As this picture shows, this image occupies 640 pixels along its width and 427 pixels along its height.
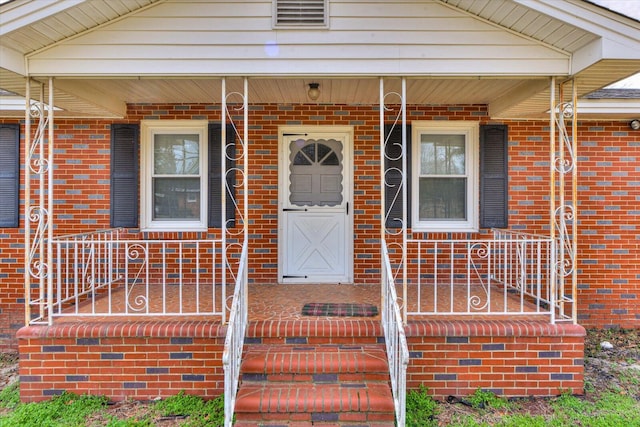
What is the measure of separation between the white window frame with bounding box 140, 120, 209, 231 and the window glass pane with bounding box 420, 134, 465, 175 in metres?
3.06

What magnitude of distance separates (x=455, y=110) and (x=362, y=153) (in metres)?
1.41

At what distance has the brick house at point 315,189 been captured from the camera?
3777 mm

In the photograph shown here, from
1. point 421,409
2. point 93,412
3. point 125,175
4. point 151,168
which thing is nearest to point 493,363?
point 421,409

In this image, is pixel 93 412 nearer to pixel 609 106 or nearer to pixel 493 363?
pixel 493 363

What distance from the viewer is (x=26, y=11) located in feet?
11.2

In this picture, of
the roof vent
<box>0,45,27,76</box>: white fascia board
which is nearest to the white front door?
the roof vent

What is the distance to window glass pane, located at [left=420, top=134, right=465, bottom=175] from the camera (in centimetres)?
577

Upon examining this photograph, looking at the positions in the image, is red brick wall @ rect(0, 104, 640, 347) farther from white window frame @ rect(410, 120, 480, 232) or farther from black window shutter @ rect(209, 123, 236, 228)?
black window shutter @ rect(209, 123, 236, 228)

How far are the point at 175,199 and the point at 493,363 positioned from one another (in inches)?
174

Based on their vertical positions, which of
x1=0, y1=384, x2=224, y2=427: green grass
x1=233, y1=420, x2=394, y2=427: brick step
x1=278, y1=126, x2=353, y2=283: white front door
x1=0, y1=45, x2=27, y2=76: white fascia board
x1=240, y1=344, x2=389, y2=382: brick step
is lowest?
x1=0, y1=384, x2=224, y2=427: green grass

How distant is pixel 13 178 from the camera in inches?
222

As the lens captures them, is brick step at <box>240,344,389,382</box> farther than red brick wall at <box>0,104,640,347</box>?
No

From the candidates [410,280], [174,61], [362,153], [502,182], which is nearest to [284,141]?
[362,153]

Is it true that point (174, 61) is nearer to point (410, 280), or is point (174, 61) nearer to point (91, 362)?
point (91, 362)
